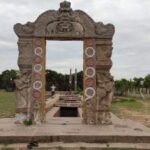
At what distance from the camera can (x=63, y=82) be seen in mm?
67438

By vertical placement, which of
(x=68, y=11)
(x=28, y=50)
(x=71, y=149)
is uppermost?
(x=68, y=11)

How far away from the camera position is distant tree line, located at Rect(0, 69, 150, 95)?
2561 inches

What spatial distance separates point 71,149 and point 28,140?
1260mm

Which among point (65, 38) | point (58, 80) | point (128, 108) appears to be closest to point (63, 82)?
point (58, 80)

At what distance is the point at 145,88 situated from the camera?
78.2m

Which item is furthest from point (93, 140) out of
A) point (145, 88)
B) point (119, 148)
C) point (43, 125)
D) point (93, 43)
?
point (145, 88)

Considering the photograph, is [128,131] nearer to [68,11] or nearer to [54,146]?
[54,146]

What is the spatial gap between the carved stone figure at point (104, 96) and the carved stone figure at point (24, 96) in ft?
7.10

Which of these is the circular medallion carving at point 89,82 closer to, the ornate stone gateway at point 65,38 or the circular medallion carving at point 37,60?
the ornate stone gateway at point 65,38

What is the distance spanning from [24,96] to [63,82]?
5244 cm

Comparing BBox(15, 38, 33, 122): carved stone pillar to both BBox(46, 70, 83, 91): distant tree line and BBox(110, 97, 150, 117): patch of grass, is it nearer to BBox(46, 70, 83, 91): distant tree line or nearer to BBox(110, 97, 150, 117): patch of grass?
BBox(110, 97, 150, 117): patch of grass

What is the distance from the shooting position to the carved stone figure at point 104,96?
14.8 metres

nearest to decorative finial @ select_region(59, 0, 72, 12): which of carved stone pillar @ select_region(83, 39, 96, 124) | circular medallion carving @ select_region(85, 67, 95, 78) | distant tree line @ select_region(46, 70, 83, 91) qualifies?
carved stone pillar @ select_region(83, 39, 96, 124)

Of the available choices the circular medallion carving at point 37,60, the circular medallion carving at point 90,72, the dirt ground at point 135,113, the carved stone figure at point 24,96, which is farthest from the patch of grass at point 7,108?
the circular medallion carving at point 90,72
